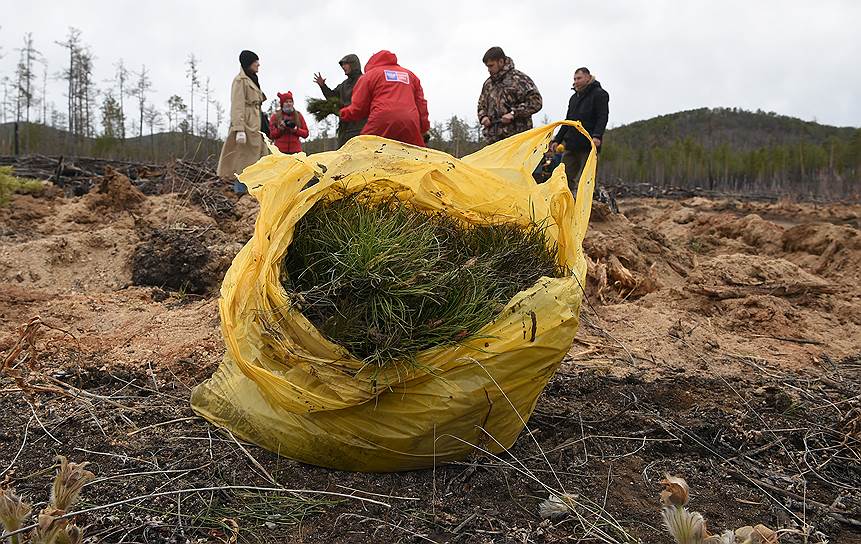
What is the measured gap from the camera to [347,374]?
5.39 ft

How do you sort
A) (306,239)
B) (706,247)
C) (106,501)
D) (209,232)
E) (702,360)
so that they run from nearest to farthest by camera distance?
(106,501) < (306,239) < (702,360) < (209,232) < (706,247)

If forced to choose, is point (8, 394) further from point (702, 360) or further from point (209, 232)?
point (702, 360)

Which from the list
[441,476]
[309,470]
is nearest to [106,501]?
[309,470]

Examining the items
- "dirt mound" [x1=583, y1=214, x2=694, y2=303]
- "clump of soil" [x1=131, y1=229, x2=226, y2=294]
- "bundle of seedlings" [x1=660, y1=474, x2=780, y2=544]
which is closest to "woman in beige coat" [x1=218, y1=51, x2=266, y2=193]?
"clump of soil" [x1=131, y1=229, x2=226, y2=294]

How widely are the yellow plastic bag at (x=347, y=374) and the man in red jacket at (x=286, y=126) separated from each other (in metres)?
4.43

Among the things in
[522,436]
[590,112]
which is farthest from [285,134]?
[522,436]

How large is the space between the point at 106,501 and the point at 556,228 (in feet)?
5.31

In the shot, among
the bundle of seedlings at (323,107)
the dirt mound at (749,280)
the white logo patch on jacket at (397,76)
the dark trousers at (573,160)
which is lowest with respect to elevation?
the dirt mound at (749,280)

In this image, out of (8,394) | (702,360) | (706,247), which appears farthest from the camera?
(706,247)

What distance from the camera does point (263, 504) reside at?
157 cm

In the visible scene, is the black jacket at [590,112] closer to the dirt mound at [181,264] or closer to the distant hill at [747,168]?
the dirt mound at [181,264]

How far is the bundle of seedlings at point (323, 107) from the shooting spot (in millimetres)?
6416

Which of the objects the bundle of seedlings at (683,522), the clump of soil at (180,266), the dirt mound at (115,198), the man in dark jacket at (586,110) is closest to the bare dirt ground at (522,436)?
the clump of soil at (180,266)

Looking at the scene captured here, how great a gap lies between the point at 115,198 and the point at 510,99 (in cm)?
394
